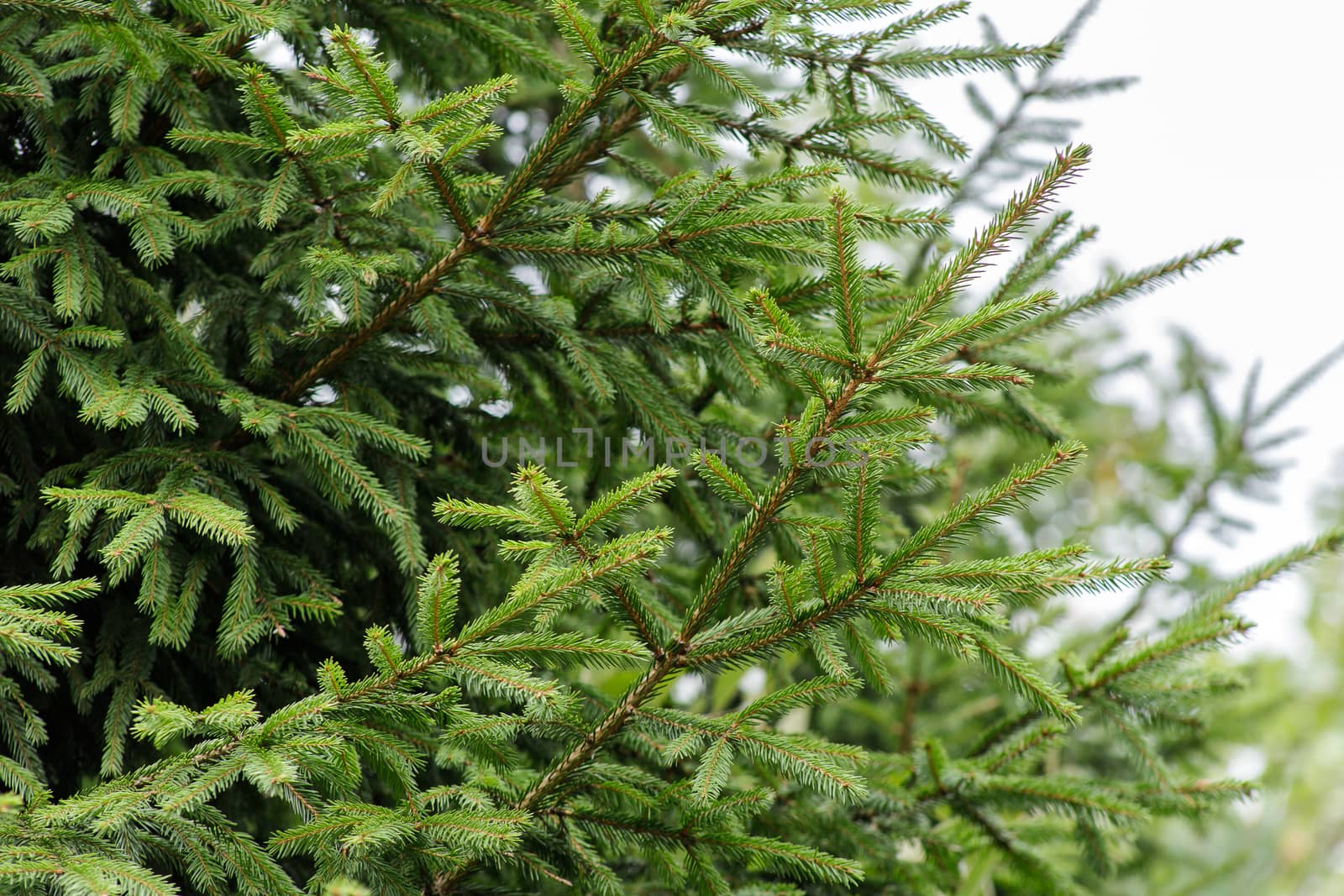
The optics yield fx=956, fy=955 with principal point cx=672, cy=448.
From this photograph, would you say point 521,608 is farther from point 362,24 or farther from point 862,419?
point 362,24

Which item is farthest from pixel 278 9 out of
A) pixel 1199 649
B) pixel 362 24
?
pixel 1199 649

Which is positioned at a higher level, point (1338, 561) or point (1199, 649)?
point (1199, 649)

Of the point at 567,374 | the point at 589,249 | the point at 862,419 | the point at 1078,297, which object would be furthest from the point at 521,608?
the point at 1078,297

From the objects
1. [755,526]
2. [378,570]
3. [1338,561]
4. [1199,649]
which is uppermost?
[755,526]

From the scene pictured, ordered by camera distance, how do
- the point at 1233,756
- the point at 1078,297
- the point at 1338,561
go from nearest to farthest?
the point at 1078,297 → the point at 1233,756 → the point at 1338,561

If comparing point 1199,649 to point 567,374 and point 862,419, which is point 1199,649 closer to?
point 862,419

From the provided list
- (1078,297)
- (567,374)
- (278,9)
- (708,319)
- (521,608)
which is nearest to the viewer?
(521,608)

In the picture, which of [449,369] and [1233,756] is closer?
[449,369]
